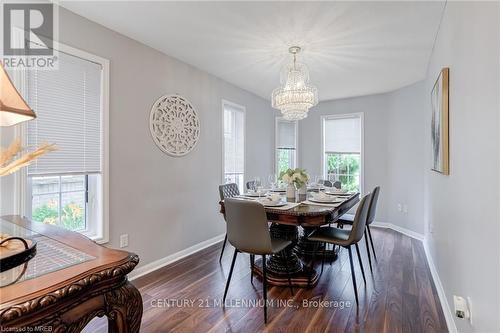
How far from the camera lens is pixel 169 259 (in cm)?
314

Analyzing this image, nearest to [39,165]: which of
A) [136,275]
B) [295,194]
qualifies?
[136,275]

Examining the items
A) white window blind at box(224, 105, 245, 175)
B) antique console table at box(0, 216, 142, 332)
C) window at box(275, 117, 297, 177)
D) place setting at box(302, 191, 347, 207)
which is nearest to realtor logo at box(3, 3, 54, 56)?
antique console table at box(0, 216, 142, 332)

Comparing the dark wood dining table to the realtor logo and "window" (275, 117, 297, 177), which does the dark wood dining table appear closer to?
the realtor logo

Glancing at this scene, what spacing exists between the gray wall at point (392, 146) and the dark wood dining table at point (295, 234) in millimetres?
1850

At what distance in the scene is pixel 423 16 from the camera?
2.27 meters

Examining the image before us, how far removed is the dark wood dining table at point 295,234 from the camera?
87.4 inches

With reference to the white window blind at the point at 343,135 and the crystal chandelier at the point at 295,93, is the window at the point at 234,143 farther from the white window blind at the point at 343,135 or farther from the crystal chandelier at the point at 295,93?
the white window blind at the point at 343,135

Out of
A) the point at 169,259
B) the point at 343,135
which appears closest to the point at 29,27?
the point at 169,259

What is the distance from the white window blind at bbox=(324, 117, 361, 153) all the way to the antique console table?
4.97 m

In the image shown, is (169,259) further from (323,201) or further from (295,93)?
(295,93)

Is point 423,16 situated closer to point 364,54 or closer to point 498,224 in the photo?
point 364,54

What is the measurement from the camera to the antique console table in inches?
27.6

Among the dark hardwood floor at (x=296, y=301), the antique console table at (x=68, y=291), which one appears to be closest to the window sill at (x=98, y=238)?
the dark hardwood floor at (x=296, y=301)

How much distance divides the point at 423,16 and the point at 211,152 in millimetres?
2869
